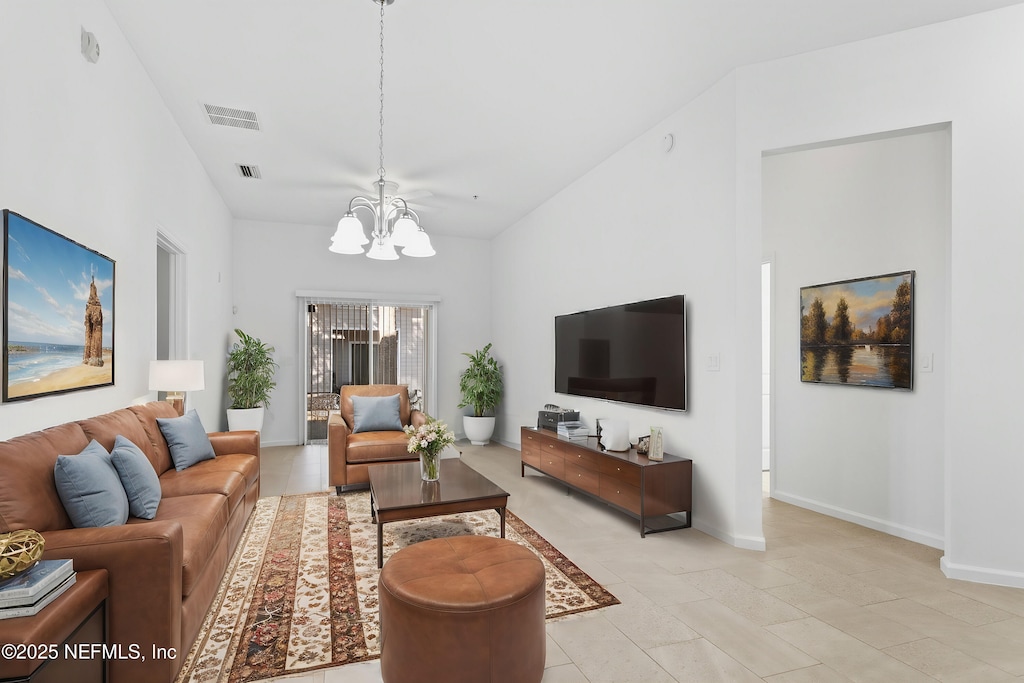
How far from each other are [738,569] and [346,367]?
5.85 meters

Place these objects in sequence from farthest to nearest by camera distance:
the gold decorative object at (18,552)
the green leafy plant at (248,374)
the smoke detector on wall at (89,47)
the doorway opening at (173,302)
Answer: the green leafy plant at (248,374)
the doorway opening at (173,302)
the smoke detector on wall at (89,47)
the gold decorative object at (18,552)

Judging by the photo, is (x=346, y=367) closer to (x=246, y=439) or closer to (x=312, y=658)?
(x=246, y=439)

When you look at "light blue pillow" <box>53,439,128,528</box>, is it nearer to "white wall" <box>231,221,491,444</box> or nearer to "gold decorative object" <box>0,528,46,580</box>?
"gold decorative object" <box>0,528,46,580</box>

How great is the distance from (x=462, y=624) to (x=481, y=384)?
5.50 m

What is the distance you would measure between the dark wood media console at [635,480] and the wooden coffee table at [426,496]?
0.96 meters

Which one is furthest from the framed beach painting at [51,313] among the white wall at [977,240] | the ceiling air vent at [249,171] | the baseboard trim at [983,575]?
the baseboard trim at [983,575]

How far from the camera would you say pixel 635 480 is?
3.62m

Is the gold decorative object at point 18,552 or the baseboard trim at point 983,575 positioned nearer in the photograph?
the gold decorative object at point 18,552

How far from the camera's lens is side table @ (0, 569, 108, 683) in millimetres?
1314

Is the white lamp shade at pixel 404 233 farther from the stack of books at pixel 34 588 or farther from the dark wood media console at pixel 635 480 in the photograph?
the stack of books at pixel 34 588

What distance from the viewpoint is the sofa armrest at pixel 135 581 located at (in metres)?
1.76

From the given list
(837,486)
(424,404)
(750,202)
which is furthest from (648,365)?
(424,404)

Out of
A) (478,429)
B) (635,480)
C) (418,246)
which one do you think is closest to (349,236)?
(418,246)

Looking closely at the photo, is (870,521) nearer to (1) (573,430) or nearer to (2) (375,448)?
(1) (573,430)
